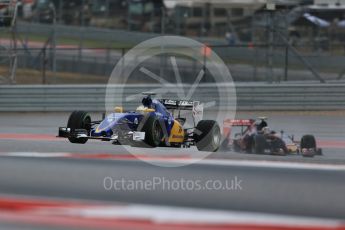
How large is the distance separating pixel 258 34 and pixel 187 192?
2316 centimetres

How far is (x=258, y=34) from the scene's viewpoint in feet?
99.2

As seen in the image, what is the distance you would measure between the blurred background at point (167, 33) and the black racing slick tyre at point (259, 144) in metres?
7.66

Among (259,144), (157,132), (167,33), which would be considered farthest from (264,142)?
(167,33)

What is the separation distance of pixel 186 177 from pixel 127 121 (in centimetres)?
344

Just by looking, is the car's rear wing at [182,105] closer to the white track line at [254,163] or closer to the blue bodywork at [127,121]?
the blue bodywork at [127,121]

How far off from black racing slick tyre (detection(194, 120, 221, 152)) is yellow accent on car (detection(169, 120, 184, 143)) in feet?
0.78

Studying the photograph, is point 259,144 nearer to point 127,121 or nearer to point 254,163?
point 127,121

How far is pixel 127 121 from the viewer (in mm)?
11594

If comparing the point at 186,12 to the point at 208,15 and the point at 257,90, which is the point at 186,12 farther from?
the point at 257,90

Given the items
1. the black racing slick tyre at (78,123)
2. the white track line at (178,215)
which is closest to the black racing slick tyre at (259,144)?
the black racing slick tyre at (78,123)

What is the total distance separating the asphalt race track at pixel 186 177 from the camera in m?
7.21

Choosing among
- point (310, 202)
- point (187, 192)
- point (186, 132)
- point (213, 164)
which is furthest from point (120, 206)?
point (186, 132)

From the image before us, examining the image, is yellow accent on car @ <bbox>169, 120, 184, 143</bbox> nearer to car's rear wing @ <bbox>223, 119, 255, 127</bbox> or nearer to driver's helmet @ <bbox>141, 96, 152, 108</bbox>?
driver's helmet @ <bbox>141, 96, 152, 108</bbox>

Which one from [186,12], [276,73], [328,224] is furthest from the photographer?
[186,12]
